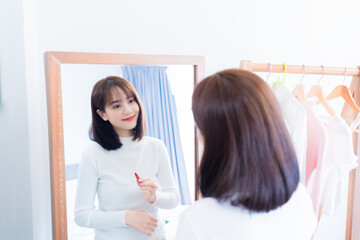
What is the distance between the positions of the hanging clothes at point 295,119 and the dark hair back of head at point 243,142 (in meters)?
0.41

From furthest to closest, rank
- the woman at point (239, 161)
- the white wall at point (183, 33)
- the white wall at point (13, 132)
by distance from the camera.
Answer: the white wall at point (183, 33)
the white wall at point (13, 132)
the woman at point (239, 161)

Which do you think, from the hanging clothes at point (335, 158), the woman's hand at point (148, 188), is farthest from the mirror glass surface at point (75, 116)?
the hanging clothes at point (335, 158)

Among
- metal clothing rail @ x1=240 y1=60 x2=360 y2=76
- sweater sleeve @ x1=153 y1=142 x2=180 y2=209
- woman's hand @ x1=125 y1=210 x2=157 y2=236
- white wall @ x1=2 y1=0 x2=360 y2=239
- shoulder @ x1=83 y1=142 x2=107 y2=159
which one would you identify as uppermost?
white wall @ x1=2 y1=0 x2=360 y2=239

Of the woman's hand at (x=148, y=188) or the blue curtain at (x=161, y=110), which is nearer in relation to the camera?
the woman's hand at (x=148, y=188)

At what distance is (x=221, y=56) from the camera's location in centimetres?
139

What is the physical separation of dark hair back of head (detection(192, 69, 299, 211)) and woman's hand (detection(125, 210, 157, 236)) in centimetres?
43

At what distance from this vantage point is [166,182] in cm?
116

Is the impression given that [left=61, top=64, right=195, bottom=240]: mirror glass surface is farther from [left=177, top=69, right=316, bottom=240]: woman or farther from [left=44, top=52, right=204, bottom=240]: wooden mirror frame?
[left=177, top=69, right=316, bottom=240]: woman

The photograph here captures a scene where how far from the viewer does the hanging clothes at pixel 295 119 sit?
107cm

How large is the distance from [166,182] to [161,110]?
0.91 feet

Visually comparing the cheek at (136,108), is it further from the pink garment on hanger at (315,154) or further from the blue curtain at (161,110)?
the pink garment on hanger at (315,154)

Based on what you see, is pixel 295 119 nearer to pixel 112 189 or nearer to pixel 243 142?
pixel 243 142

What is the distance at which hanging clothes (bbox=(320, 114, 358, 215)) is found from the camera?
45.2 inches

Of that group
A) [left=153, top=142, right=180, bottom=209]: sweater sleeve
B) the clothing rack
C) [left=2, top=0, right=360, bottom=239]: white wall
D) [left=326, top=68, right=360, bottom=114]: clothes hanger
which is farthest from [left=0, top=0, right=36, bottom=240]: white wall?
[left=326, top=68, right=360, bottom=114]: clothes hanger
